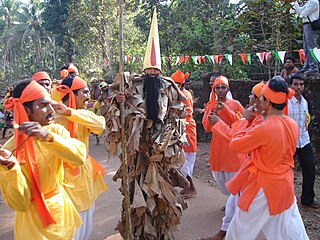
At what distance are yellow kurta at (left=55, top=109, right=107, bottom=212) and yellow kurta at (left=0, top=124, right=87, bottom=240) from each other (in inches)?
29.2

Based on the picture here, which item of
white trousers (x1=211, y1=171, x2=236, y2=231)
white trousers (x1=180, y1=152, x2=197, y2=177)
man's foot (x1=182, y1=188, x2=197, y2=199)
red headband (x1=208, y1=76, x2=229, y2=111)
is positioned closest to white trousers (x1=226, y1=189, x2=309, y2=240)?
white trousers (x1=211, y1=171, x2=236, y2=231)

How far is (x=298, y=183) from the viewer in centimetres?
597

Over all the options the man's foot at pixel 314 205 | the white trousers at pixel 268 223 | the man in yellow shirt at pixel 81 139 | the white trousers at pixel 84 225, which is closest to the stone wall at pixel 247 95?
the man's foot at pixel 314 205

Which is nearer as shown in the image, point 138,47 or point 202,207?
point 202,207

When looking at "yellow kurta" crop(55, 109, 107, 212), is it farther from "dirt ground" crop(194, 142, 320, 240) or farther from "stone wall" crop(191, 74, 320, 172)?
"stone wall" crop(191, 74, 320, 172)

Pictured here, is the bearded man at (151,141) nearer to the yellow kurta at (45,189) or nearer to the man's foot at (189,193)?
the yellow kurta at (45,189)

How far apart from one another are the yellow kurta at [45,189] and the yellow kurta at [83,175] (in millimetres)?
741

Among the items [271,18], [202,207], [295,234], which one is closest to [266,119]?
[295,234]

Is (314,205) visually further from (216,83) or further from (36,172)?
(36,172)

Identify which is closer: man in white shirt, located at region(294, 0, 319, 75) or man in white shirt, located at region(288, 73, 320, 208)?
man in white shirt, located at region(288, 73, 320, 208)

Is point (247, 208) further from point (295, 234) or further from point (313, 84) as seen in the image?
point (313, 84)

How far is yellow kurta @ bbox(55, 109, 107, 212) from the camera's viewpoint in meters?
3.18

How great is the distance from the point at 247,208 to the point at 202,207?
2.24 meters

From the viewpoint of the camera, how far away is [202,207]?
17.2 feet
